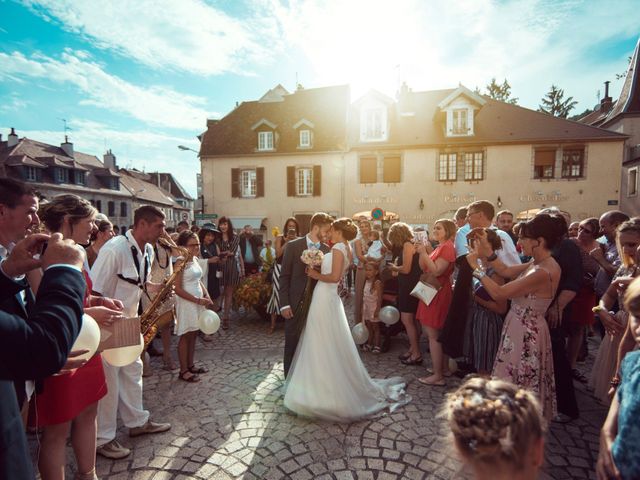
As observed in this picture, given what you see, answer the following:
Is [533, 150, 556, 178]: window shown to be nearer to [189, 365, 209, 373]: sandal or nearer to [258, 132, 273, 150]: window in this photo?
[258, 132, 273, 150]: window

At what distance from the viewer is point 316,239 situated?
14.5 ft

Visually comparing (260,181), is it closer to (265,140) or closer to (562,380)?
(265,140)

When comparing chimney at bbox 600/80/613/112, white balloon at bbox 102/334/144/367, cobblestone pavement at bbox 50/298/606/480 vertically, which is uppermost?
chimney at bbox 600/80/613/112

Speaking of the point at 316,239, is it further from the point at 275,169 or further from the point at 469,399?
the point at 275,169

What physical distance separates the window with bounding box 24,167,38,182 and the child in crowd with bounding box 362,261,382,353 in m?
34.6

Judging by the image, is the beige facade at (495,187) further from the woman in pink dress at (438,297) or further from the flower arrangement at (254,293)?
the woman in pink dress at (438,297)

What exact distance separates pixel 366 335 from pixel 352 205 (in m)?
16.8

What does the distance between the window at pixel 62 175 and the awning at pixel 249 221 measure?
2085 centimetres

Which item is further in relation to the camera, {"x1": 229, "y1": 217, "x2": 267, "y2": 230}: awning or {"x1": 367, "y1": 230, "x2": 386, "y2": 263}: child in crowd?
{"x1": 229, "y1": 217, "x2": 267, "y2": 230}: awning

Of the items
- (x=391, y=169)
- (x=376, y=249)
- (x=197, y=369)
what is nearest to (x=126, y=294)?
(x=197, y=369)

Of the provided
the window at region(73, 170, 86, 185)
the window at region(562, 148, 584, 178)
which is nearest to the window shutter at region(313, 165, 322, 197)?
the window at region(562, 148, 584, 178)

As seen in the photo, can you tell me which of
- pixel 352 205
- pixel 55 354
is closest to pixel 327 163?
pixel 352 205

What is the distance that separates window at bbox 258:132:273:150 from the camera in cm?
2311

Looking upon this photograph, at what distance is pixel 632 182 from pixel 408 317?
2833 cm
